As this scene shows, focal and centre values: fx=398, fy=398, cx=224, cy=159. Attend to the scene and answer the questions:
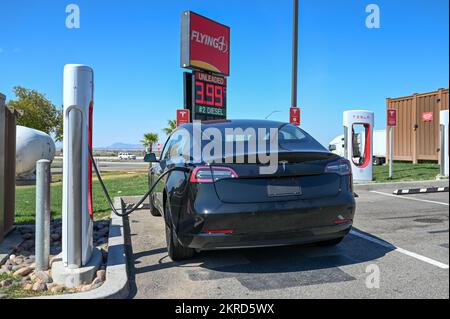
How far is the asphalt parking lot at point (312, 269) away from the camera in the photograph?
3336 mm

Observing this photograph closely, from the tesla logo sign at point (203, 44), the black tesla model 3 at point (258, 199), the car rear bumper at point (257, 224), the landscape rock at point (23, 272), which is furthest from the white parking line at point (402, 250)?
the tesla logo sign at point (203, 44)

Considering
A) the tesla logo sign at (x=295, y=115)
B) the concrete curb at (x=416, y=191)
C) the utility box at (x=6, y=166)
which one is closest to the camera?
the utility box at (x=6, y=166)

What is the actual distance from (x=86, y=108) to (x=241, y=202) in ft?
5.57

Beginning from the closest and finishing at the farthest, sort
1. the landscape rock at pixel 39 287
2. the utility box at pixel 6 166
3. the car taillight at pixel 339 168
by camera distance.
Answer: the landscape rock at pixel 39 287
the car taillight at pixel 339 168
the utility box at pixel 6 166

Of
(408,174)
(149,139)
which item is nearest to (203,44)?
(408,174)

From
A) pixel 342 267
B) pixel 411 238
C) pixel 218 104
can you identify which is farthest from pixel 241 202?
pixel 218 104

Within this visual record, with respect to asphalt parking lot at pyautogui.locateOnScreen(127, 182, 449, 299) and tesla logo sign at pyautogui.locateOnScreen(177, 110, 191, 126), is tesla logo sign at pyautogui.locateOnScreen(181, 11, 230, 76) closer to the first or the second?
tesla logo sign at pyautogui.locateOnScreen(177, 110, 191, 126)

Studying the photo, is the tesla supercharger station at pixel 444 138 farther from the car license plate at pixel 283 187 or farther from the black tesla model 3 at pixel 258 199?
the car license plate at pixel 283 187

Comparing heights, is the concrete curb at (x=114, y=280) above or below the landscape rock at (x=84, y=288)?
above

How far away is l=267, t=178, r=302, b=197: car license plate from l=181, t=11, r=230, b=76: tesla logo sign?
7512 millimetres

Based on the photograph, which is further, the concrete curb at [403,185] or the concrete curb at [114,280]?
the concrete curb at [403,185]

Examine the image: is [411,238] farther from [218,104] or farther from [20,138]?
[20,138]

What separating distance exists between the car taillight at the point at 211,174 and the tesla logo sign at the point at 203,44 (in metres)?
7.39

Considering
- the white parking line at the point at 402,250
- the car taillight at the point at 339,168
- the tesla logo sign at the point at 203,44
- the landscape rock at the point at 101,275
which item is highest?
the tesla logo sign at the point at 203,44
